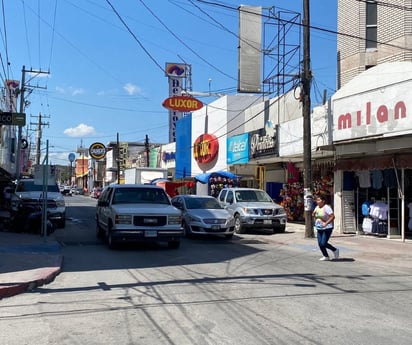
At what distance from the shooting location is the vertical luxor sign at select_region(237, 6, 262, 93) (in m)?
26.0

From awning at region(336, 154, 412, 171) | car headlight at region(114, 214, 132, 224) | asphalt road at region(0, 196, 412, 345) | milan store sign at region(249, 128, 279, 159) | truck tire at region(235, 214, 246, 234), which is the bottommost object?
asphalt road at region(0, 196, 412, 345)

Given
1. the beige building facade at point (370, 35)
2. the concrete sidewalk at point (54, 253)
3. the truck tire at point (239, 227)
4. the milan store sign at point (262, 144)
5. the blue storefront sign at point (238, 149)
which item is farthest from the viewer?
the blue storefront sign at point (238, 149)

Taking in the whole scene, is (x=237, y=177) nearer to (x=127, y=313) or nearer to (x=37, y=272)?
(x=37, y=272)

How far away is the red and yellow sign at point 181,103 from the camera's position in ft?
121

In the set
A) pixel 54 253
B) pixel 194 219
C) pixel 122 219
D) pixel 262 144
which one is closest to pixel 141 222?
pixel 122 219

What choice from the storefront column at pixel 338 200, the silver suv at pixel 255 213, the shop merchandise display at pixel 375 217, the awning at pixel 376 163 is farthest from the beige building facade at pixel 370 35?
the silver suv at pixel 255 213

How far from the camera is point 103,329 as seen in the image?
20.3 feet

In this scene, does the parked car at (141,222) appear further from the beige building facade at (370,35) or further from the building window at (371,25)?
the building window at (371,25)

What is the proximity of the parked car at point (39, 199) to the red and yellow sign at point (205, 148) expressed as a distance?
13.6 meters

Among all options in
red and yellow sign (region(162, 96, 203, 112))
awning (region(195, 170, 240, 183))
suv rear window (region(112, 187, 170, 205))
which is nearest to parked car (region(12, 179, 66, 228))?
suv rear window (region(112, 187, 170, 205))

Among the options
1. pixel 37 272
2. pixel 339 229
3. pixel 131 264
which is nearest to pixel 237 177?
pixel 339 229

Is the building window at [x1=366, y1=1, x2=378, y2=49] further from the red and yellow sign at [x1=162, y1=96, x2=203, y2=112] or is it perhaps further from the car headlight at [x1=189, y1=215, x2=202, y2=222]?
the red and yellow sign at [x1=162, y1=96, x2=203, y2=112]

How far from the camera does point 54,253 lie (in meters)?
12.7

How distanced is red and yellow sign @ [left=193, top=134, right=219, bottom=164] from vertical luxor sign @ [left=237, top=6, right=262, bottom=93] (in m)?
6.69
